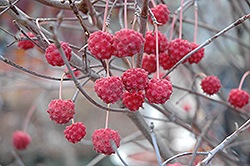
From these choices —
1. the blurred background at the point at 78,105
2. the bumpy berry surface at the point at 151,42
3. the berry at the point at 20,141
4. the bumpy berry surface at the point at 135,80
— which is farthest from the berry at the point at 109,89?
the blurred background at the point at 78,105

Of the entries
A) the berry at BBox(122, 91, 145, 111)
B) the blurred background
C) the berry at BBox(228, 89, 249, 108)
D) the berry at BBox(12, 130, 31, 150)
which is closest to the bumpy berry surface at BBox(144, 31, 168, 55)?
the berry at BBox(122, 91, 145, 111)

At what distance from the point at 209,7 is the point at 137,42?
1.77 metres

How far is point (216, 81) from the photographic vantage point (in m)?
0.71

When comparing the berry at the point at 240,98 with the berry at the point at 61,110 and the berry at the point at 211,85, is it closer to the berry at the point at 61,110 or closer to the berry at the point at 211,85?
the berry at the point at 211,85

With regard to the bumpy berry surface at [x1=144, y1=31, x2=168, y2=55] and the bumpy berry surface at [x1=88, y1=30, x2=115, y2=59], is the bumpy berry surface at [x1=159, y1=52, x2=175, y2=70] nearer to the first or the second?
the bumpy berry surface at [x1=144, y1=31, x2=168, y2=55]

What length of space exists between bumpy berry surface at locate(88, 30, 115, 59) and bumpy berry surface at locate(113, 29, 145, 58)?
0.05 feet

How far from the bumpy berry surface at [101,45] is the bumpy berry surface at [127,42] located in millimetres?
15

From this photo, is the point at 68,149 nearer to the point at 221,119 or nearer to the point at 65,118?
the point at 221,119

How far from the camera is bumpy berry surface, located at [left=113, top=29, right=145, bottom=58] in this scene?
44 cm

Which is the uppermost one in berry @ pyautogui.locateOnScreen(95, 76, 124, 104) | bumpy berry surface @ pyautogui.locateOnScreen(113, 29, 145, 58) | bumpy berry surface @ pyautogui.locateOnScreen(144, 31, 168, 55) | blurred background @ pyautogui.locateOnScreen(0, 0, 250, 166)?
bumpy berry surface @ pyautogui.locateOnScreen(113, 29, 145, 58)

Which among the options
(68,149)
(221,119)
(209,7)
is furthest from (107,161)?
(209,7)

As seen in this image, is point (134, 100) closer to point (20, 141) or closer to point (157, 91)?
point (157, 91)

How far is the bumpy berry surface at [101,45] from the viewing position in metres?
0.45

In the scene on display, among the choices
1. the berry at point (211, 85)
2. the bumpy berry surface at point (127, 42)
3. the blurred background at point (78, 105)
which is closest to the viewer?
the bumpy berry surface at point (127, 42)
